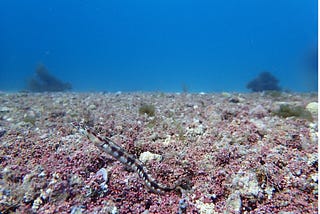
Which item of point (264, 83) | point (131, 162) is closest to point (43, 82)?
point (264, 83)

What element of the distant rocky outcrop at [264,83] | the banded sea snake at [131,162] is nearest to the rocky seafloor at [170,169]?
the banded sea snake at [131,162]

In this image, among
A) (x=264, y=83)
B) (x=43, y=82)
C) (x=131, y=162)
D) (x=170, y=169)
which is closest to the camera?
(x=170, y=169)

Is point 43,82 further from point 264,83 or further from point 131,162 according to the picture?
point 131,162

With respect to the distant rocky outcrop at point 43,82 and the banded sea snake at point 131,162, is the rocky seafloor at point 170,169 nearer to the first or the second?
the banded sea snake at point 131,162

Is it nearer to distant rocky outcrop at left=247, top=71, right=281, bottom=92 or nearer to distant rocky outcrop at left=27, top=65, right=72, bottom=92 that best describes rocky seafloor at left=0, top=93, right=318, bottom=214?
distant rocky outcrop at left=247, top=71, right=281, bottom=92

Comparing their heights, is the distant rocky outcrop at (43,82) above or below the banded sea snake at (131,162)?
above

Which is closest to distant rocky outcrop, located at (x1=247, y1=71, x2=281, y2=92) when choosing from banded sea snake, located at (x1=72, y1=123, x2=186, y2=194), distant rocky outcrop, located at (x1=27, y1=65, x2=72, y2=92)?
distant rocky outcrop, located at (x1=27, y1=65, x2=72, y2=92)

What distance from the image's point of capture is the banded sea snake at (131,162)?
4.15 metres

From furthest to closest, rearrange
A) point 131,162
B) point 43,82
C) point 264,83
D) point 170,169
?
point 43,82, point 264,83, point 131,162, point 170,169

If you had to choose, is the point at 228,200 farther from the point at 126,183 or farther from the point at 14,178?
the point at 14,178

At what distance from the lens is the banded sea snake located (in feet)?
13.6

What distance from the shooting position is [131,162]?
4590 mm

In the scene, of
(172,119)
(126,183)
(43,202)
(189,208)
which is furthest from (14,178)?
(172,119)

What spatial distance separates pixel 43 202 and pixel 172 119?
14.3 ft
